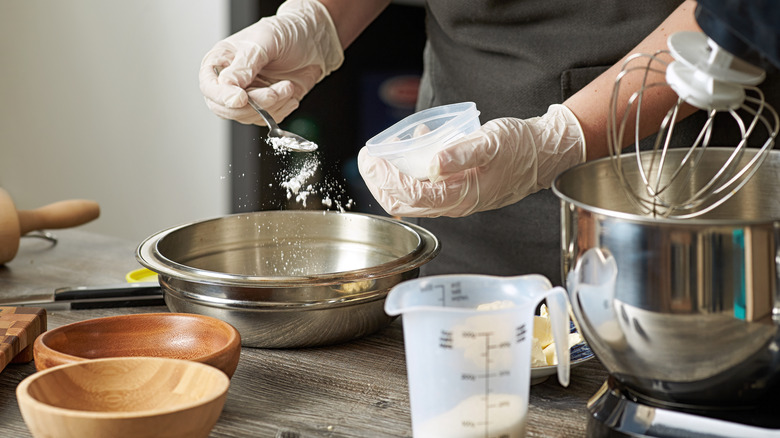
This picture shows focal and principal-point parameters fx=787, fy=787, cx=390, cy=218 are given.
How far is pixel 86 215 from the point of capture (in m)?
1.40

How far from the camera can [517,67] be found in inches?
47.9

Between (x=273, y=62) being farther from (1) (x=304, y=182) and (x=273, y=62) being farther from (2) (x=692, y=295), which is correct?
(2) (x=692, y=295)

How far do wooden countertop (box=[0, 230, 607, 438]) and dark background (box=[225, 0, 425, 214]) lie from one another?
61.4 inches

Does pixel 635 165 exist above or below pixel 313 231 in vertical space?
above

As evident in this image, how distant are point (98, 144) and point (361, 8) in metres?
1.66

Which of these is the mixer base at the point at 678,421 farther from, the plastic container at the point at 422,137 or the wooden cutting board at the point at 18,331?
the wooden cutting board at the point at 18,331

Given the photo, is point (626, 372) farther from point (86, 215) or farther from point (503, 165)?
point (86, 215)

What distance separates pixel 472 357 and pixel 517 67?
716 mm

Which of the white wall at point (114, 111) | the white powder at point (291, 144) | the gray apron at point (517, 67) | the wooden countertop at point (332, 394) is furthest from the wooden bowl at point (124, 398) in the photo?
the white wall at point (114, 111)


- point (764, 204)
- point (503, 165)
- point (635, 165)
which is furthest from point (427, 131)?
point (764, 204)

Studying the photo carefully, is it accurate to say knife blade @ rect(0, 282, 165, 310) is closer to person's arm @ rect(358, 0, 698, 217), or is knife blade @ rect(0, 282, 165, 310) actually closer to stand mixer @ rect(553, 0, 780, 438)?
person's arm @ rect(358, 0, 698, 217)

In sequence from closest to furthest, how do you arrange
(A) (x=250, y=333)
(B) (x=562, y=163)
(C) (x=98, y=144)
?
(A) (x=250, y=333)
(B) (x=562, y=163)
(C) (x=98, y=144)

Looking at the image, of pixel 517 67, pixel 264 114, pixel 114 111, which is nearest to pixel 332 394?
pixel 264 114

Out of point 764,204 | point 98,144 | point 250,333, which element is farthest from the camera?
point 98,144
